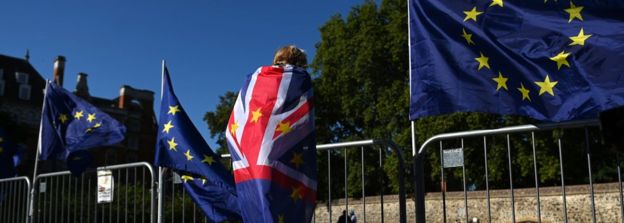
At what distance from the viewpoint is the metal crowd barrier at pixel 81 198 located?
8.23 metres

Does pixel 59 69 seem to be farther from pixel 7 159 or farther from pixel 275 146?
pixel 275 146

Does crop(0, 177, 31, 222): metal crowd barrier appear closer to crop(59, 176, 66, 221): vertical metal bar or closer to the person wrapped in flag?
crop(59, 176, 66, 221): vertical metal bar

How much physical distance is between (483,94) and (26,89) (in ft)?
166

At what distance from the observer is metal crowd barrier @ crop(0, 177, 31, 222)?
9508mm

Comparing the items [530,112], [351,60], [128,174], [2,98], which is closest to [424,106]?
[530,112]

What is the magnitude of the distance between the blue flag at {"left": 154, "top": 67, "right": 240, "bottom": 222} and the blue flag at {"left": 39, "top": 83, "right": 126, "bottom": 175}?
1.91m

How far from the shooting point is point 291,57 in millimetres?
4707

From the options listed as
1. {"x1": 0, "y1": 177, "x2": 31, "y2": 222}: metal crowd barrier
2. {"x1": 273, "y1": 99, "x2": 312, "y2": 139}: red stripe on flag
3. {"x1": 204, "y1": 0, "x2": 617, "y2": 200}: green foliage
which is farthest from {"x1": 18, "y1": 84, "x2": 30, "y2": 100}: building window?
{"x1": 273, "y1": 99, "x2": 312, "y2": 139}: red stripe on flag

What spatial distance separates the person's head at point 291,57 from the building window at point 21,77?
1972 inches

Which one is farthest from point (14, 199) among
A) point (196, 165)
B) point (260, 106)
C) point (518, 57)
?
point (518, 57)

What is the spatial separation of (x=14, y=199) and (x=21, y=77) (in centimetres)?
4460

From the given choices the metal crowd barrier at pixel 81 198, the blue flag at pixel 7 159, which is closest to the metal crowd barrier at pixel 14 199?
the metal crowd barrier at pixel 81 198

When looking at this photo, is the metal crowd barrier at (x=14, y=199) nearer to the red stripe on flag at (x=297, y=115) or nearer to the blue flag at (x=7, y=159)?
the blue flag at (x=7, y=159)

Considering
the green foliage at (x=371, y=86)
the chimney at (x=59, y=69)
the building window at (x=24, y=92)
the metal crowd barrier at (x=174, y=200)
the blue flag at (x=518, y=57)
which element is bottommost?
the metal crowd barrier at (x=174, y=200)
